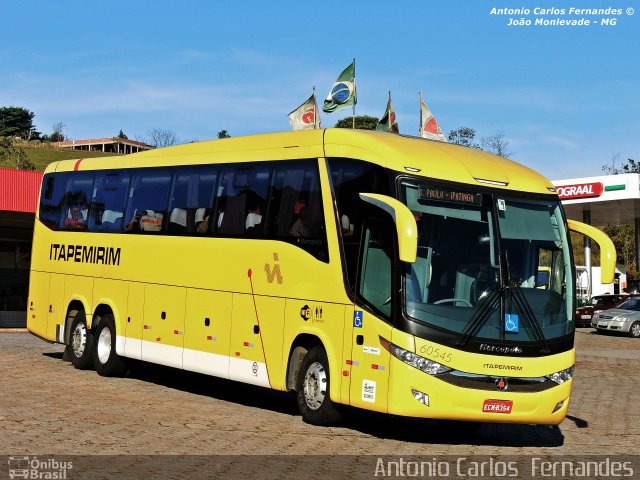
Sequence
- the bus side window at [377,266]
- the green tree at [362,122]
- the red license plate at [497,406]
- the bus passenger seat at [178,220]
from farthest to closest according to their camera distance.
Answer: the green tree at [362,122], the bus passenger seat at [178,220], the bus side window at [377,266], the red license plate at [497,406]

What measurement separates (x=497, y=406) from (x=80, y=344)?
10303 mm

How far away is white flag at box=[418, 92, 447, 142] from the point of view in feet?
102

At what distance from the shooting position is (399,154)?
13.0 m

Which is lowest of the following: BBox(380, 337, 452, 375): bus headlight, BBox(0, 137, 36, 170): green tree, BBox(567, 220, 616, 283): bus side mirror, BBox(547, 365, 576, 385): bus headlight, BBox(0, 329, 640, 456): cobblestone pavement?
BBox(0, 329, 640, 456): cobblestone pavement

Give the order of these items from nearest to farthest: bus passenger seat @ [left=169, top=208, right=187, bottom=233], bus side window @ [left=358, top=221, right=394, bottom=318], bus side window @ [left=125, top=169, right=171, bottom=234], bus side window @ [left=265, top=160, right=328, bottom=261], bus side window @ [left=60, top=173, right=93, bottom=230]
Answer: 1. bus side window @ [left=358, top=221, right=394, bottom=318]
2. bus side window @ [left=265, top=160, right=328, bottom=261]
3. bus passenger seat @ [left=169, top=208, right=187, bottom=233]
4. bus side window @ [left=125, top=169, right=171, bottom=234]
5. bus side window @ [left=60, top=173, right=93, bottom=230]

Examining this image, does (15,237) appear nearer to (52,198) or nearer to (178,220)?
(52,198)

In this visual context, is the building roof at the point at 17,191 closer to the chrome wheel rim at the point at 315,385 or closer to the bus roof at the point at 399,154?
the bus roof at the point at 399,154

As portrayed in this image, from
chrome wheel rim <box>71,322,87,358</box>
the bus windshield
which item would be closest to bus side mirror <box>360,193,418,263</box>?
the bus windshield

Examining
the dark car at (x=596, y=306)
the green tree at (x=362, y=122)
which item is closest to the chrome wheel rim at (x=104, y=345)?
the dark car at (x=596, y=306)

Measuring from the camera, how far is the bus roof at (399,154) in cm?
1304

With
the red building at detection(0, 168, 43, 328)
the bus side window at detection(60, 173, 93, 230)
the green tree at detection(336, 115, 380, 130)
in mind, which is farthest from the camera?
the green tree at detection(336, 115, 380, 130)

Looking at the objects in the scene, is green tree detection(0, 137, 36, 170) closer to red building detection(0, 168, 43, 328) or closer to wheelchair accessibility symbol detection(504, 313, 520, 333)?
red building detection(0, 168, 43, 328)

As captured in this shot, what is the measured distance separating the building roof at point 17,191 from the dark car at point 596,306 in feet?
78.2

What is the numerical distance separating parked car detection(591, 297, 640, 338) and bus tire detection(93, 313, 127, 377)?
26206mm
